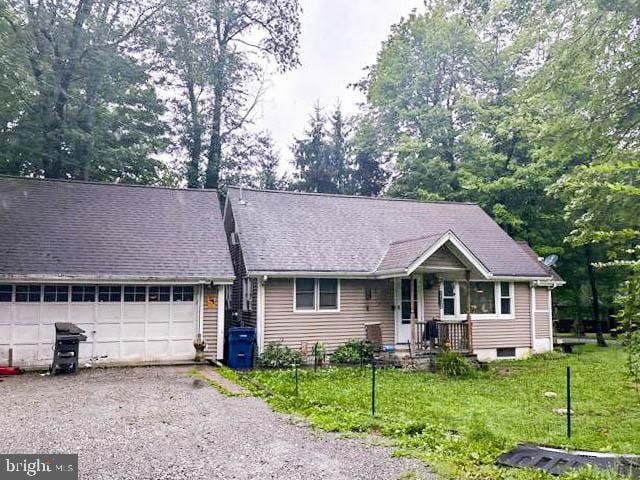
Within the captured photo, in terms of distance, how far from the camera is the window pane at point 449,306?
15891mm

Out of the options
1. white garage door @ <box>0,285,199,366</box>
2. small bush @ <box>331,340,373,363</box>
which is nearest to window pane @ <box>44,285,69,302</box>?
white garage door @ <box>0,285,199,366</box>

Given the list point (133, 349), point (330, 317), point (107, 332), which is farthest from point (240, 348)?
point (107, 332)

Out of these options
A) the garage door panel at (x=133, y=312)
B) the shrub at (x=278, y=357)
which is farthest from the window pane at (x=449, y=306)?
the garage door panel at (x=133, y=312)

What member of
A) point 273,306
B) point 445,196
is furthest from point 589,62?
point 445,196

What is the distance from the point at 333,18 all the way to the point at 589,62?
45.5 ft

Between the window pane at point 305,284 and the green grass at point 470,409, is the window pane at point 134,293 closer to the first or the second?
the green grass at point 470,409

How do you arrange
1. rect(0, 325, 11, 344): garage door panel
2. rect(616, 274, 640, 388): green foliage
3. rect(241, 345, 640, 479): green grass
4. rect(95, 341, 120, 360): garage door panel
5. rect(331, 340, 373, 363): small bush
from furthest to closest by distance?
rect(331, 340, 373, 363): small bush → rect(95, 341, 120, 360): garage door panel → rect(0, 325, 11, 344): garage door panel → rect(241, 345, 640, 479): green grass → rect(616, 274, 640, 388): green foliage

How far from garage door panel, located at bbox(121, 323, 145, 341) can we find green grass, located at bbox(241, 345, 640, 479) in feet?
10.5

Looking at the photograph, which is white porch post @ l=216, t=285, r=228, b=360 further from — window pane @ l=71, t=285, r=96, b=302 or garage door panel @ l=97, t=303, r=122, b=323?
window pane @ l=71, t=285, r=96, b=302

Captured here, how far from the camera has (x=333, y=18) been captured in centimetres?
2111

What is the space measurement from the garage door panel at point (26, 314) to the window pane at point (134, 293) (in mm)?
1960

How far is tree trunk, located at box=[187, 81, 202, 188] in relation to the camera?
26.9 meters

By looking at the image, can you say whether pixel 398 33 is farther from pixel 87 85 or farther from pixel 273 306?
pixel 273 306

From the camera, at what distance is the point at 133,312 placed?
1298cm
